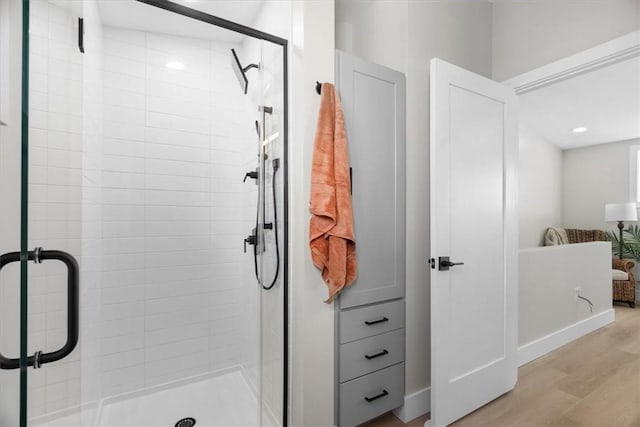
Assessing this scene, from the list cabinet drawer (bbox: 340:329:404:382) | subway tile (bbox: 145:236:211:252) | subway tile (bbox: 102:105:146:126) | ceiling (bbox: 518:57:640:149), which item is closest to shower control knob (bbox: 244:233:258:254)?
subway tile (bbox: 145:236:211:252)

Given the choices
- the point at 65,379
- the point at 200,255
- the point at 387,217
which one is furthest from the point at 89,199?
the point at 387,217

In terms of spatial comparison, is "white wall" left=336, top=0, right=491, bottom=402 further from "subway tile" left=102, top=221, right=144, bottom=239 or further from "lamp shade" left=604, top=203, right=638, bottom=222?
"lamp shade" left=604, top=203, right=638, bottom=222

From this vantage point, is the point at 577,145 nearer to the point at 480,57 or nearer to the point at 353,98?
the point at 480,57

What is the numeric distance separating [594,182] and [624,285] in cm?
220

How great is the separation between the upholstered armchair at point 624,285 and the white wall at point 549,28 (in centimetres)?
380

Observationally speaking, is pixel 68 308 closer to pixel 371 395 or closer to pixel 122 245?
pixel 122 245

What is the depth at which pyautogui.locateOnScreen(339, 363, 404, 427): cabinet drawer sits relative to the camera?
155 cm

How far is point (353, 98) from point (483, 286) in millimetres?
1378

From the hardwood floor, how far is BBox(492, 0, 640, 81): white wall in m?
2.21

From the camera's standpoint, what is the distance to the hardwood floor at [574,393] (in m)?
1.79

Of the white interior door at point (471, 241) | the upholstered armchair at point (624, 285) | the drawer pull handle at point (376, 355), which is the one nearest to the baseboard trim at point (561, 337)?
the white interior door at point (471, 241)

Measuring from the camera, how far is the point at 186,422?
1.81 m

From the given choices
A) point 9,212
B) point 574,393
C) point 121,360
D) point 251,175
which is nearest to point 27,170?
point 9,212

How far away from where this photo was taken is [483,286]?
6.25ft
